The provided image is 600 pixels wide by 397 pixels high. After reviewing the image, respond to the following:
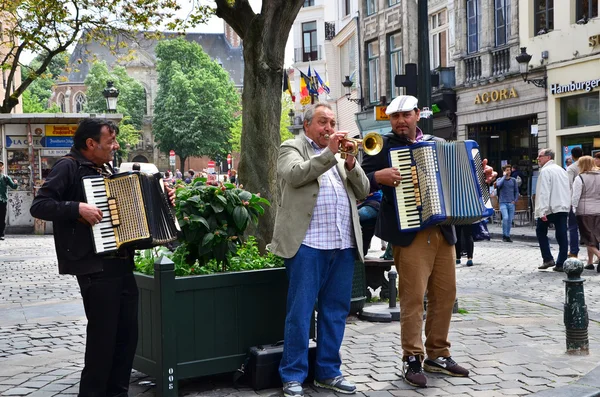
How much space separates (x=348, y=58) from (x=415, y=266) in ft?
131

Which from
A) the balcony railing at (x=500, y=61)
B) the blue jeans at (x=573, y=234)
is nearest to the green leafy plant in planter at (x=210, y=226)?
the blue jeans at (x=573, y=234)

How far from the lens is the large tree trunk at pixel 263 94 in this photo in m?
10.2

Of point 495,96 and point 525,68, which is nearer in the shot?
point 525,68

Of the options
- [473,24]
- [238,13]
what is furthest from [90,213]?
[473,24]

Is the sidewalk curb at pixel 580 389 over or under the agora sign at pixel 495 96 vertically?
under

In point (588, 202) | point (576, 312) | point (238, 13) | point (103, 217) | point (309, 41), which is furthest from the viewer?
point (309, 41)

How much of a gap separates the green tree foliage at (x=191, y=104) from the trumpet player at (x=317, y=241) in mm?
71009

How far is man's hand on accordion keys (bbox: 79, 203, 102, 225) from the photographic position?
4.66 meters

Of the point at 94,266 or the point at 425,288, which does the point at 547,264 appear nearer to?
the point at 425,288

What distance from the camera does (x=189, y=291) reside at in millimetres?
5223

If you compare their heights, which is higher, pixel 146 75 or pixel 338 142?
pixel 146 75

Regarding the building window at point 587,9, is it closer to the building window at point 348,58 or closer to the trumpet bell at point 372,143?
the trumpet bell at point 372,143

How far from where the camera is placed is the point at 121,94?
85.5 meters

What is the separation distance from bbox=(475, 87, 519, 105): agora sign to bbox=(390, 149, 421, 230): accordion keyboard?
66.0 ft
